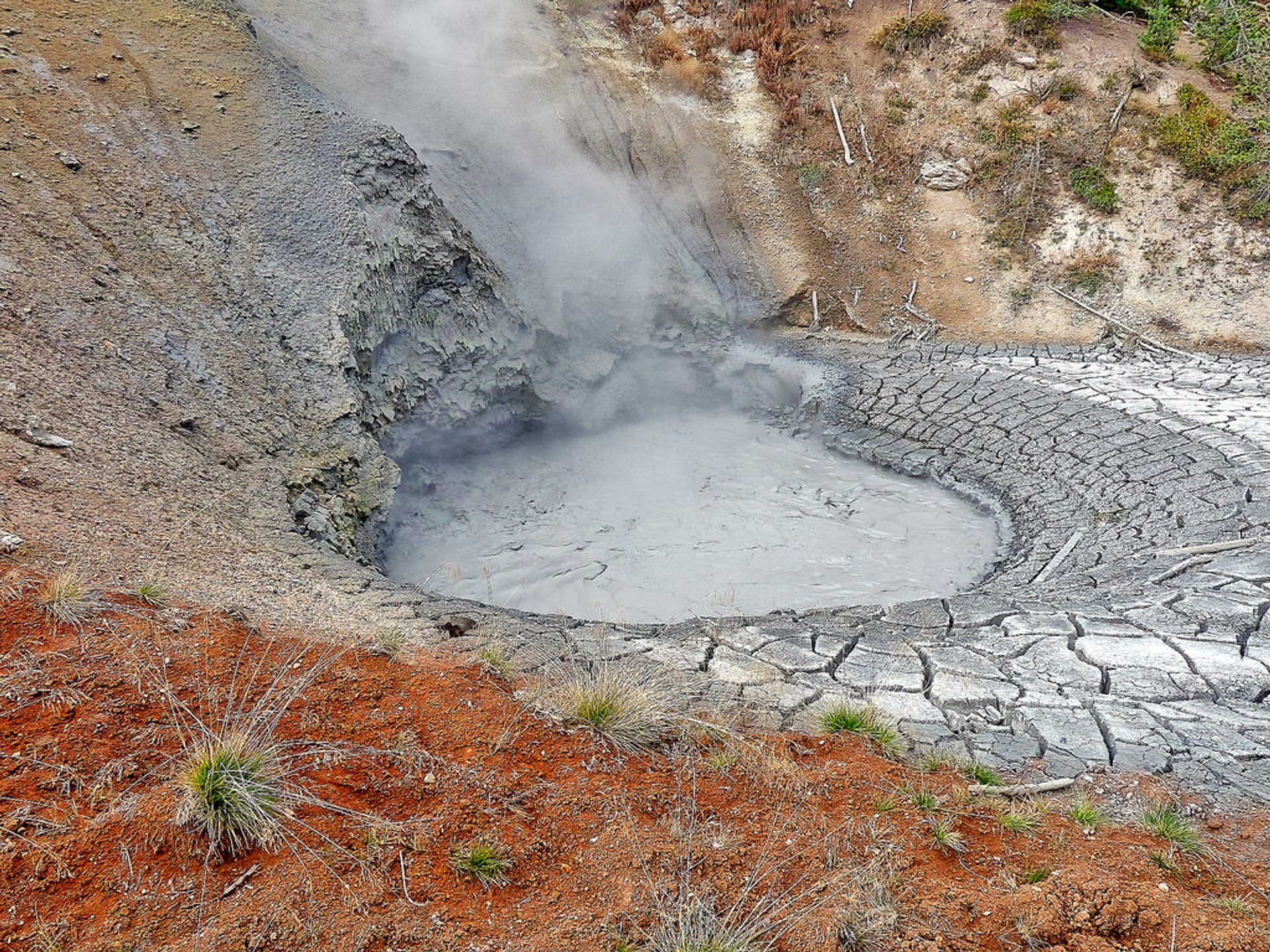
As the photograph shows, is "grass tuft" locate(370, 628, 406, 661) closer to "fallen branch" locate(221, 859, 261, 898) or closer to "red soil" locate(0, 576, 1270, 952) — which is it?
"red soil" locate(0, 576, 1270, 952)

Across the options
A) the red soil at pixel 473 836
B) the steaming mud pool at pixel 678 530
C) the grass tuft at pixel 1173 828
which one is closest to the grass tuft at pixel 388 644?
the red soil at pixel 473 836

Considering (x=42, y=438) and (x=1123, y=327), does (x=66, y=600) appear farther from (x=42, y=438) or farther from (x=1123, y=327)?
(x=1123, y=327)

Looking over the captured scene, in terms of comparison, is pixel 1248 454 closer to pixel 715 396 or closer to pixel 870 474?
pixel 870 474

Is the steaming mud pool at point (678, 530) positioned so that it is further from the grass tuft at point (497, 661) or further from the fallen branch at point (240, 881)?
the fallen branch at point (240, 881)

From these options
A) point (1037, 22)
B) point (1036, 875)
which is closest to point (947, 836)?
point (1036, 875)

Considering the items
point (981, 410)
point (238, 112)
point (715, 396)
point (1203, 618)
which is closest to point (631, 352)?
point (715, 396)

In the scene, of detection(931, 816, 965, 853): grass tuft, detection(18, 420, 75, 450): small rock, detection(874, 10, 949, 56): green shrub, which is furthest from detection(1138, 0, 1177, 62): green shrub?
detection(18, 420, 75, 450): small rock
